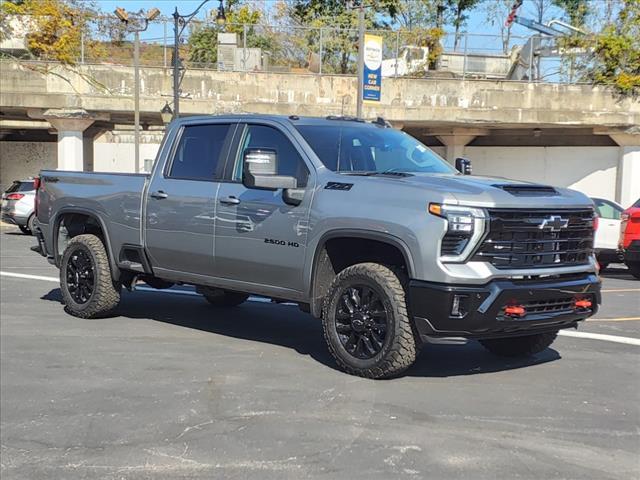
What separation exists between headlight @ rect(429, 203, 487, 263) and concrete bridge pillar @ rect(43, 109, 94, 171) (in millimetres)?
21281

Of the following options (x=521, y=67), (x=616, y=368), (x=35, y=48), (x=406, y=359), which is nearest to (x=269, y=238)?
(x=406, y=359)

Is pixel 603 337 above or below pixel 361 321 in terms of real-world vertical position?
below

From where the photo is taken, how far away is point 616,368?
5.91m

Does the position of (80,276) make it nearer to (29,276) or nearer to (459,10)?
(29,276)

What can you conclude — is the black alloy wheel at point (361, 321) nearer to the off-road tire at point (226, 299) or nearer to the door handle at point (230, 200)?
the door handle at point (230, 200)

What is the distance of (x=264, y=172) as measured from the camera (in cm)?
582

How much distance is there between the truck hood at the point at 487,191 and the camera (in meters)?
4.96

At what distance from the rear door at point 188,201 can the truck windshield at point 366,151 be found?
0.98m

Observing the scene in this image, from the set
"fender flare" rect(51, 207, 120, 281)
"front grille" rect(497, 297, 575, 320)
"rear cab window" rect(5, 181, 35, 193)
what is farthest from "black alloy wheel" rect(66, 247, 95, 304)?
"rear cab window" rect(5, 181, 35, 193)

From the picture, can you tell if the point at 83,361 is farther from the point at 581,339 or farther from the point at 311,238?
the point at 581,339

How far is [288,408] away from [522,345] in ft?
8.11

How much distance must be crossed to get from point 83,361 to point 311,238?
86.8 inches

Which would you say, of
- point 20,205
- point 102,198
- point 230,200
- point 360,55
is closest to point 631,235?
point 230,200

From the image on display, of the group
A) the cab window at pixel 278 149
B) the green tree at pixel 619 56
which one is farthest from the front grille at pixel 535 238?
the green tree at pixel 619 56
